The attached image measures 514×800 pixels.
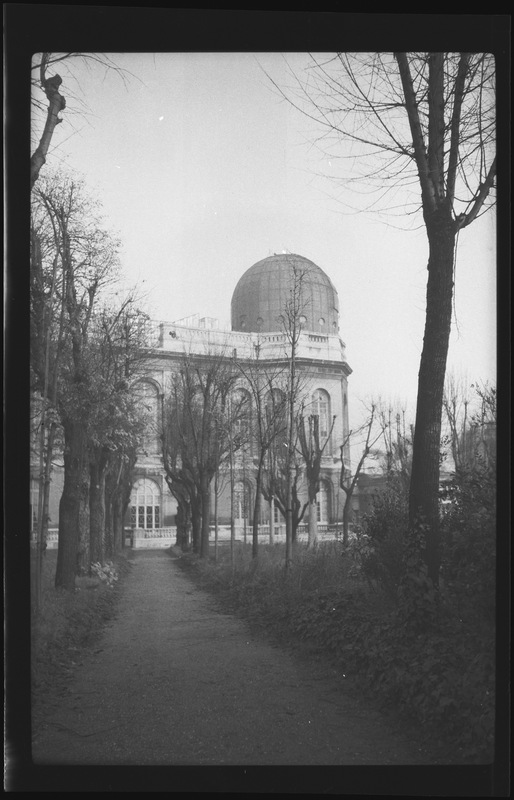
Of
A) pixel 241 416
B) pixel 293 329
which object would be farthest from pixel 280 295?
pixel 241 416

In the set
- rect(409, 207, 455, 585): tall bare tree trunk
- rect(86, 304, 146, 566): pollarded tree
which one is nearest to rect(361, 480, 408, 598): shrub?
rect(409, 207, 455, 585): tall bare tree trunk

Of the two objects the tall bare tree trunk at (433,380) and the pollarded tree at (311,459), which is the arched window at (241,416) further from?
the tall bare tree trunk at (433,380)

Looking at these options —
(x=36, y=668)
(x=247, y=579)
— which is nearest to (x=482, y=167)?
(x=36, y=668)

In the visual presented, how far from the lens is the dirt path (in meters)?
6.48

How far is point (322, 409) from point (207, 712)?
615 inches

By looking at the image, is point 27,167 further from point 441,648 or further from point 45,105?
point 441,648

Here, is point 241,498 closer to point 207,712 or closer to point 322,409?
point 322,409

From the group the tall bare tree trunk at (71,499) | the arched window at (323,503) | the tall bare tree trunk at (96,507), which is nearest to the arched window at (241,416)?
the tall bare tree trunk at (96,507)

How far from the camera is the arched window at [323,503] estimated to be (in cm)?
2864

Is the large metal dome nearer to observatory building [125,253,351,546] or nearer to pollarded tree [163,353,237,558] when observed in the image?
observatory building [125,253,351,546]

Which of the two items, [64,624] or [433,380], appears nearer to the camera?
[433,380]

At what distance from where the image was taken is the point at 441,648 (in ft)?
23.2

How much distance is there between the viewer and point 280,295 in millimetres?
15586

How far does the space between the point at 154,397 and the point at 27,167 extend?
17432 mm
